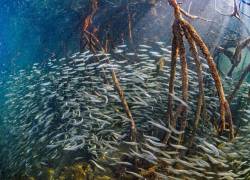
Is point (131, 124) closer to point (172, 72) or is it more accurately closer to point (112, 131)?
point (112, 131)

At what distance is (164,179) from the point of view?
681cm

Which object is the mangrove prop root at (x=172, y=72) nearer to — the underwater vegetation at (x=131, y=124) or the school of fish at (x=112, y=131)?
the underwater vegetation at (x=131, y=124)

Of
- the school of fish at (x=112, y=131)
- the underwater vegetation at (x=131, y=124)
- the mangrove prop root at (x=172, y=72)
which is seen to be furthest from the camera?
the school of fish at (x=112, y=131)

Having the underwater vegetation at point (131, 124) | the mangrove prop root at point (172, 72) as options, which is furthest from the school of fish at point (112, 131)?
the mangrove prop root at point (172, 72)

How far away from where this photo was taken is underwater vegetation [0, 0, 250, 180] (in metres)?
6.78

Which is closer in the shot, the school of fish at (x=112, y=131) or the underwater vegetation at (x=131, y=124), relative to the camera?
the underwater vegetation at (x=131, y=124)

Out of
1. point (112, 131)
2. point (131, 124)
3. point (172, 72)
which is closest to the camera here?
point (172, 72)

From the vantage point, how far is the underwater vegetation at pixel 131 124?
6.78 m

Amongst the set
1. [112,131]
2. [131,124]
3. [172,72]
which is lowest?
[112,131]

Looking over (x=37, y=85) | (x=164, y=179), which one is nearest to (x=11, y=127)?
(x=37, y=85)

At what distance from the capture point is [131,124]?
7.19 m

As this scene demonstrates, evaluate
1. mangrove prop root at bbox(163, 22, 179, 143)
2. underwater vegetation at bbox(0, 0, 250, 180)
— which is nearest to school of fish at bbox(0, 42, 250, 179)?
underwater vegetation at bbox(0, 0, 250, 180)

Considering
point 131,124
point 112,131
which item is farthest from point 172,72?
point 112,131

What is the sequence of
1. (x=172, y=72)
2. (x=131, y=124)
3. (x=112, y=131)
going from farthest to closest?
1. (x=112, y=131)
2. (x=131, y=124)
3. (x=172, y=72)
